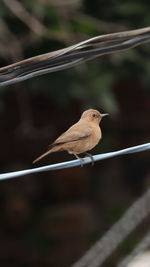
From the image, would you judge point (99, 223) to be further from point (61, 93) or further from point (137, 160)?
point (61, 93)

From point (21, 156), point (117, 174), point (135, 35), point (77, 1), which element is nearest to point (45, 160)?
point (21, 156)

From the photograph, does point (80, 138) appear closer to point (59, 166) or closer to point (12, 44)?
point (59, 166)

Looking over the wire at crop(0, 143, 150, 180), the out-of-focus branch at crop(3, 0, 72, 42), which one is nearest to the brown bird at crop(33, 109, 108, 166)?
the wire at crop(0, 143, 150, 180)

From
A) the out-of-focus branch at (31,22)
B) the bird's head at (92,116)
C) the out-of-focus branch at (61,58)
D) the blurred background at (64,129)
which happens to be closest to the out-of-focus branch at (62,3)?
the blurred background at (64,129)

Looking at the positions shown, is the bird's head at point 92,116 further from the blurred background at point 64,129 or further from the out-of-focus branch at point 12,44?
the blurred background at point 64,129

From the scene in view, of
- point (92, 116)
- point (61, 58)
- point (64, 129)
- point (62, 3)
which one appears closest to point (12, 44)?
point (62, 3)
